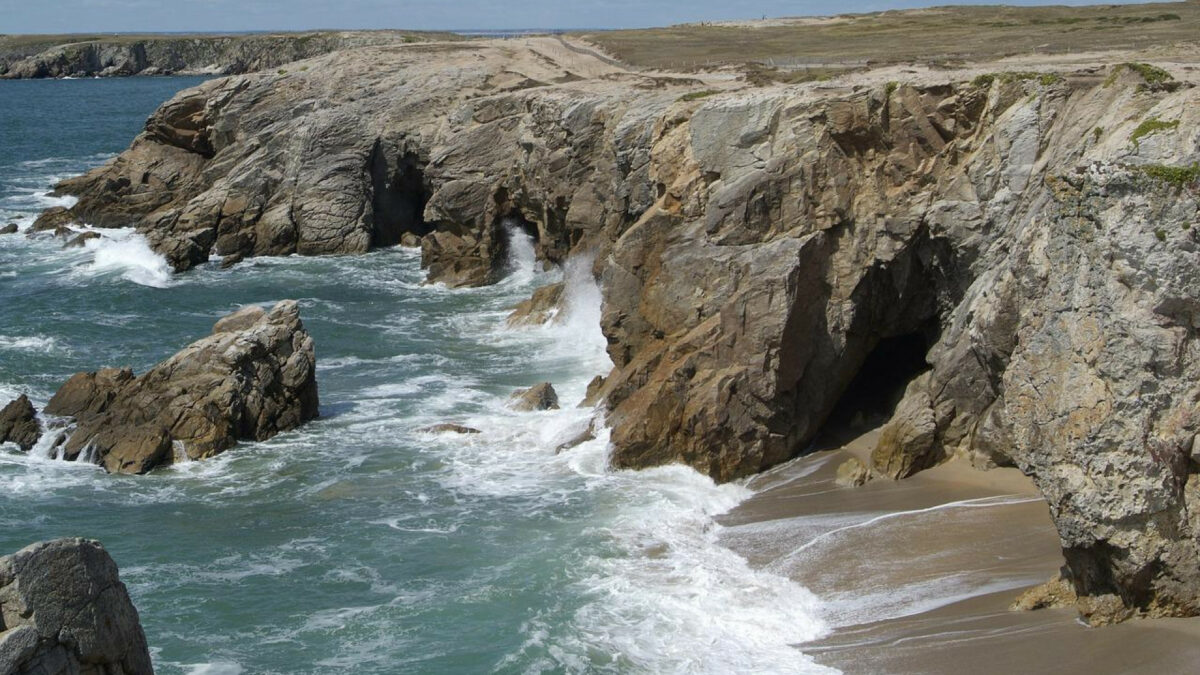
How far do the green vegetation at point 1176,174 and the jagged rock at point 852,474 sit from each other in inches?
336

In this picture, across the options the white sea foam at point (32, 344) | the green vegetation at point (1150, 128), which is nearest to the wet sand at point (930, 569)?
the green vegetation at point (1150, 128)

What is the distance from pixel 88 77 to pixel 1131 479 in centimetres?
17569

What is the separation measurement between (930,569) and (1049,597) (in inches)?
84.0

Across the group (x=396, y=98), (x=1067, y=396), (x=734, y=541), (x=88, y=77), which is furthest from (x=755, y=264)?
(x=88, y=77)

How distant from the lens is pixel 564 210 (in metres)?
40.7

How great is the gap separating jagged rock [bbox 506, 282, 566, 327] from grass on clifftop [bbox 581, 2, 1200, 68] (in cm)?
1125

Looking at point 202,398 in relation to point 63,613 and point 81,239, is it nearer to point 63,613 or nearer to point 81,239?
point 63,613

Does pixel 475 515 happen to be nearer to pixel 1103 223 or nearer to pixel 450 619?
pixel 450 619

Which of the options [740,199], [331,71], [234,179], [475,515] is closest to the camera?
[475,515]

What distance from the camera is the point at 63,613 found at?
11125 millimetres

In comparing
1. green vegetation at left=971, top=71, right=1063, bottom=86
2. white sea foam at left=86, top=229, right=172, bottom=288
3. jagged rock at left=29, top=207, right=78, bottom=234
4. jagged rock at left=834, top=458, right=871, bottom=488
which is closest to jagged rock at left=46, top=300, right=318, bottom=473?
jagged rock at left=834, top=458, right=871, bottom=488

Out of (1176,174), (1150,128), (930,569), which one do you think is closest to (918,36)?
(930,569)

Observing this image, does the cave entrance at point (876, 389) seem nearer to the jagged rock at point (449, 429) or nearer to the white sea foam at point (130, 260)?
the jagged rock at point (449, 429)

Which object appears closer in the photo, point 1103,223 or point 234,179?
point 1103,223
